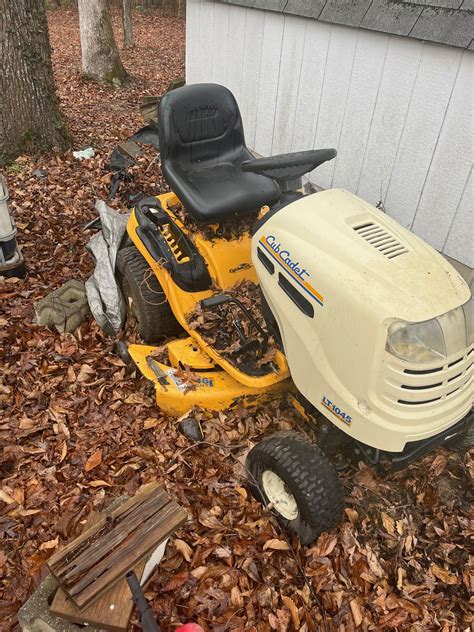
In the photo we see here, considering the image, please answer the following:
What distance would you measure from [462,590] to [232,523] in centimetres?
112

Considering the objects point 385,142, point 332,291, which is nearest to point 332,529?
point 332,291

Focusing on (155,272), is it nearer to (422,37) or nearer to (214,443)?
(214,443)

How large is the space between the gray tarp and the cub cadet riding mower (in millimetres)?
275

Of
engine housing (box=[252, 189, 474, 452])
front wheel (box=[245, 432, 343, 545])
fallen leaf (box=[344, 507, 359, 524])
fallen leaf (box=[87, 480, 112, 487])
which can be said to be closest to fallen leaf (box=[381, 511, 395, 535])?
fallen leaf (box=[344, 507, 359, 524])

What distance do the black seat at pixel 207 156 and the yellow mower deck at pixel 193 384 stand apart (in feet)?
2.74

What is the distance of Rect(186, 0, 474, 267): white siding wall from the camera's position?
10.5ft

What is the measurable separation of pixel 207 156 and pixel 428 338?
2.13 metres

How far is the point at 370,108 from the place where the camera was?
12.1ft

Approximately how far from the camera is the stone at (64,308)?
3.69 metres

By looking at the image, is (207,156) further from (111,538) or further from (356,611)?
(356,611)

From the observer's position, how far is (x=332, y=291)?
2.11m

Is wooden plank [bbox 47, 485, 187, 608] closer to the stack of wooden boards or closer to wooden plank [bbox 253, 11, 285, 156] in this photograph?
the stack of wooden boards

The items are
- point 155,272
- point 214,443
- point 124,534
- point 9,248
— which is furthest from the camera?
point 9,248

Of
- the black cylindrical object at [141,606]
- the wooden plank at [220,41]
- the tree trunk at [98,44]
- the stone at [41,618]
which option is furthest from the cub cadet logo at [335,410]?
the tree trunk at [98,44]
